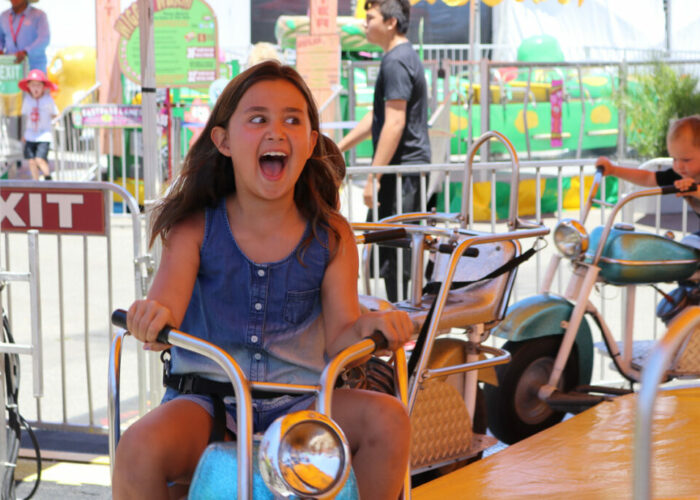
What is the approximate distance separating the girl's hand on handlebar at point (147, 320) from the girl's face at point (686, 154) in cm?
332

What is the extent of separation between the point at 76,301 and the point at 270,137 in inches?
223

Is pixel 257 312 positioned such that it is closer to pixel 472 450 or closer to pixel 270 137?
pixel 270 137

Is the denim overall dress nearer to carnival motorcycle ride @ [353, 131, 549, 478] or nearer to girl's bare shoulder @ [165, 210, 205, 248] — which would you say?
girl's bare shoulder @ [165, 210, 205, 248]

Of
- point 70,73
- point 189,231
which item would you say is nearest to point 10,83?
point 70,73

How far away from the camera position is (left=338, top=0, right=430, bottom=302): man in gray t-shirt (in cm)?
545

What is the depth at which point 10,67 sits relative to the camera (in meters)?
11.5

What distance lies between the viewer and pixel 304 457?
170 cm

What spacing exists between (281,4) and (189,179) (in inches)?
643

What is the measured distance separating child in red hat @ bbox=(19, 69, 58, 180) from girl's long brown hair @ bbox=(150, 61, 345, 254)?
9540 millimetres

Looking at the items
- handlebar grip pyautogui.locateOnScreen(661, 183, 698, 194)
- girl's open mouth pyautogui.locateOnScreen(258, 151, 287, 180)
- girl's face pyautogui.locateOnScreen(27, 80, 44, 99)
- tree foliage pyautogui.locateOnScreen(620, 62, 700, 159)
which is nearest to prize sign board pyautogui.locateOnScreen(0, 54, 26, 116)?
girl's face pyautogui.locateOnScreen(27, 80, 44, 99)

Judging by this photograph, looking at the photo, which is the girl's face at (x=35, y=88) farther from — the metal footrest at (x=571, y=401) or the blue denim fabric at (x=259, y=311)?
the blue denim fabric at (x=259, y=311)

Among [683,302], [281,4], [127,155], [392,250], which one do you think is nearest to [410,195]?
[392,250]

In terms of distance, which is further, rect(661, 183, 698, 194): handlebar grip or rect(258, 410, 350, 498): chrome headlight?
rect(661, 183, 698, 194): handlebar grip

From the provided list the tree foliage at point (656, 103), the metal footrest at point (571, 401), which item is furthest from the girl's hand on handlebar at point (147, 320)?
the tree foliage at point (656, 103)
